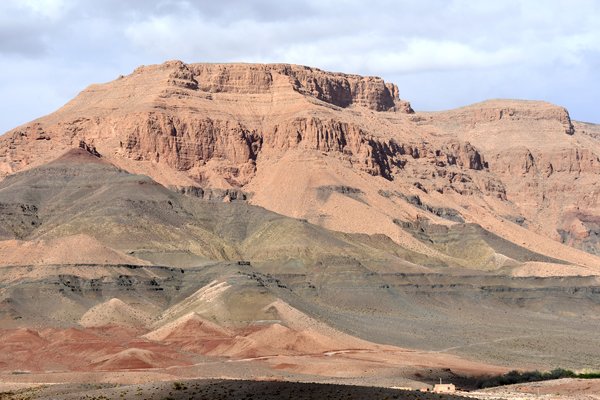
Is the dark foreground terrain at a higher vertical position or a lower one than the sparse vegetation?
higher

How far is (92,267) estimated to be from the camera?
188750 millimetres

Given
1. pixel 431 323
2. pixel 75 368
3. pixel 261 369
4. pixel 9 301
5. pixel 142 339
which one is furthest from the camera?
pixel 431 323

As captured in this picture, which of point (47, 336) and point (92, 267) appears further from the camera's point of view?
point (92, 267)

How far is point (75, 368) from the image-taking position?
136250mm

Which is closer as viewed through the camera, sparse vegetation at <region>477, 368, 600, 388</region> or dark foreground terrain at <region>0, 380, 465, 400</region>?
dark foreground terrain at <region>0, 380, 465, 400</region>

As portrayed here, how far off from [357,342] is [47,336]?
34.5 metres

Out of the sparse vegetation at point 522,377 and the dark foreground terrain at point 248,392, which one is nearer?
the dark foreground terrain at point 248,392

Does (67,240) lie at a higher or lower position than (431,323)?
higher

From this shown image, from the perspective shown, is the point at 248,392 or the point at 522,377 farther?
the point at 522,377

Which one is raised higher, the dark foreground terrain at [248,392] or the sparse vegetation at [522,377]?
the dark foreground terrain at [248,392]

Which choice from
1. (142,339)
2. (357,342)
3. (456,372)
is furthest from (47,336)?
(456,372)

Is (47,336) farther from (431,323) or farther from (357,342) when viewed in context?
(431,323)

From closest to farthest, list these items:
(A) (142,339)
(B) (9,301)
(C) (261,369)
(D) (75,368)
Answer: (C) (261,369) → (D) (75,368) → (A) (142,339) → (B) (9,301)

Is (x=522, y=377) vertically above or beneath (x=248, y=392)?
beneath
